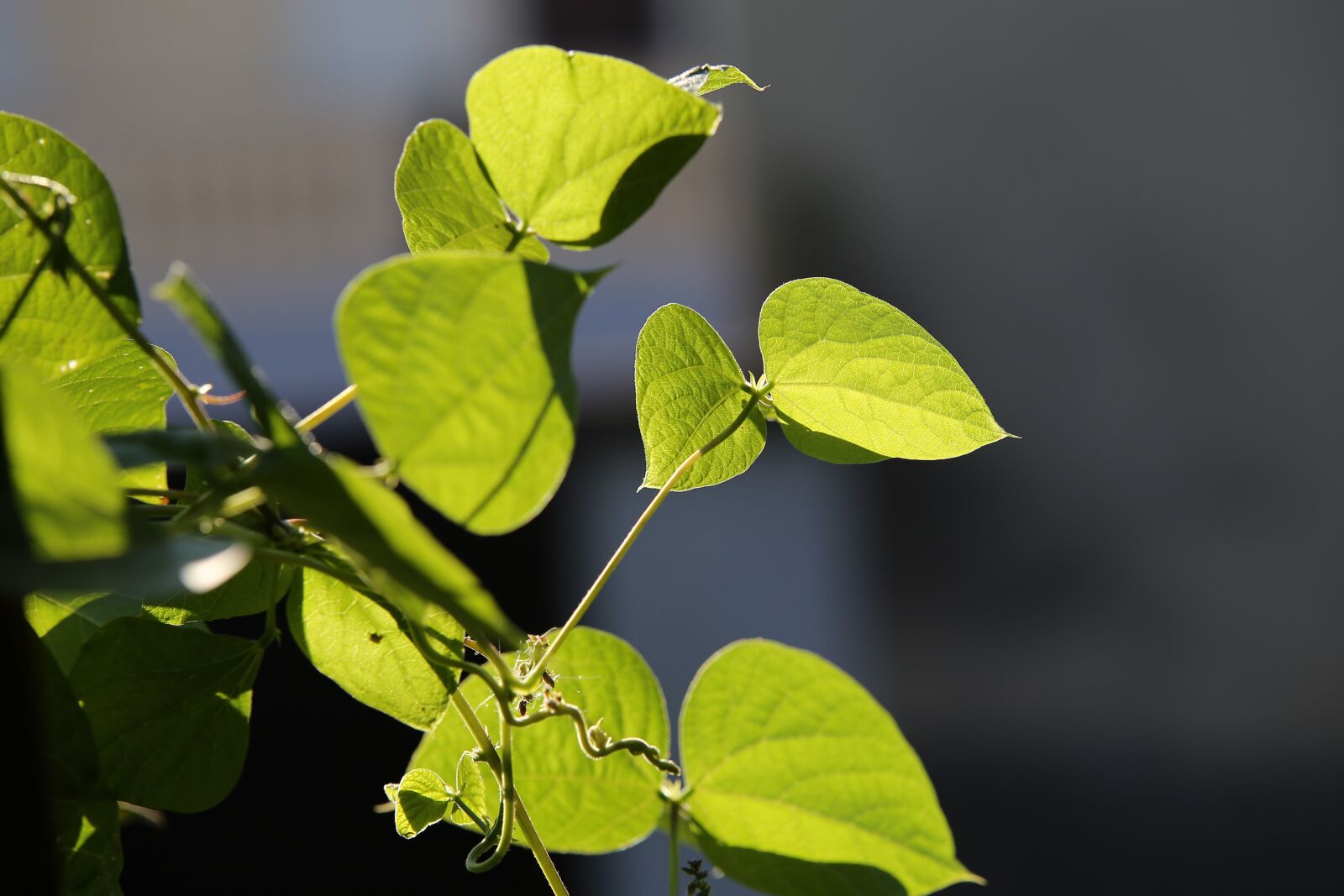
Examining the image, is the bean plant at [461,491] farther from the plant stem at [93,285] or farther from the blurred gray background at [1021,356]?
the blurred gray background at [1021,356]

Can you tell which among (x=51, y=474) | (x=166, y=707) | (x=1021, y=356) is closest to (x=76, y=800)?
(x=166, y=707)

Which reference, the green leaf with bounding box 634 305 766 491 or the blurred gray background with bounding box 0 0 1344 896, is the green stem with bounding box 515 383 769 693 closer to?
the green leaf with bounding box 634 305 766 491

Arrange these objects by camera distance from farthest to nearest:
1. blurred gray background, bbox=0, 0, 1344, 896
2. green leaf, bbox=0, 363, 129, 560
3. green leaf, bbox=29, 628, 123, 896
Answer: blurred gray background, bbox=0, 0, 1344, 896 → green leaf, bbox=29, 628, 123, 896 → green leaf, bbox=0, 363, 129, 560

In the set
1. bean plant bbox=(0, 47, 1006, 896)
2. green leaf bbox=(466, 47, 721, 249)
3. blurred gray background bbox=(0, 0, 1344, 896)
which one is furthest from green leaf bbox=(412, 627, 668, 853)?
blurred gray background bbox=(0, 0, 1344, 896)

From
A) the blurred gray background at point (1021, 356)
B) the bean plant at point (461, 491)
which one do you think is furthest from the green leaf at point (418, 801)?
the blurred gray background at point (1021, 356)

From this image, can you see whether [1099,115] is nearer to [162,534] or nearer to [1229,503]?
[1229,503]

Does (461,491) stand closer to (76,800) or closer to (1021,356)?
(76,800)

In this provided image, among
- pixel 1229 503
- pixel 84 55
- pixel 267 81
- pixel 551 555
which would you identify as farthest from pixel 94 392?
pixel 84 55
